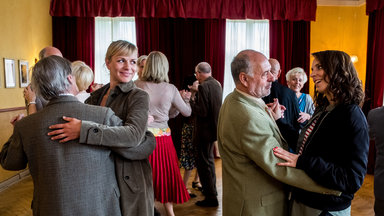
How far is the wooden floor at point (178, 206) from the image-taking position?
152 inches

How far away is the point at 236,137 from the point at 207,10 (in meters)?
5.66

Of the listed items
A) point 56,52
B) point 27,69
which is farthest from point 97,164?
point 27,69

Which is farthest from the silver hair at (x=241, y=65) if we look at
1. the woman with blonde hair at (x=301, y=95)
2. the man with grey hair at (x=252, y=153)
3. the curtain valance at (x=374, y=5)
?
the curtain valance at (x=374, y=5)

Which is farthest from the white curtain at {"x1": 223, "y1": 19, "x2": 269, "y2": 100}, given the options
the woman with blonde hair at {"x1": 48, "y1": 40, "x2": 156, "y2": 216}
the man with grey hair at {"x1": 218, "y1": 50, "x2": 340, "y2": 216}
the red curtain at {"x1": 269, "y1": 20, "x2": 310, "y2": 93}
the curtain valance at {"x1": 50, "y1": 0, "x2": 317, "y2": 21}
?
the man with grey hair at {"x1": 218, "y1": 50, "x2": 340, "y2": 216}

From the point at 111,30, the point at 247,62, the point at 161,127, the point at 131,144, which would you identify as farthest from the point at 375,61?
the point at 131,144

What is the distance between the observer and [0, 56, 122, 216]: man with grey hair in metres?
1.41

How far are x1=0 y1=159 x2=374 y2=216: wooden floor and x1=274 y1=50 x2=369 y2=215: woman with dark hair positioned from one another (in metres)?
2.36

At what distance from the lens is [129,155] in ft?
5.30

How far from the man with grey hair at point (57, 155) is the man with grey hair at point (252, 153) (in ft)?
2.27

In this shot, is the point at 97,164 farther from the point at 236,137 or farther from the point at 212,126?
the point at 212,126

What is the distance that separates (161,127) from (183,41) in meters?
4.14

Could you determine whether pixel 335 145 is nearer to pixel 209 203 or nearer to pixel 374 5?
pixel 209 203

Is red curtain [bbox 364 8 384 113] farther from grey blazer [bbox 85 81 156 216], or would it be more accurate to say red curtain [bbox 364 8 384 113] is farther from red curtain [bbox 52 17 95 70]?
red curtain [bbox 52 17 95 70]

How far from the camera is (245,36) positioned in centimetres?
712
